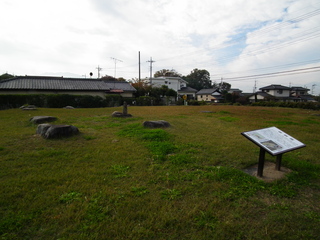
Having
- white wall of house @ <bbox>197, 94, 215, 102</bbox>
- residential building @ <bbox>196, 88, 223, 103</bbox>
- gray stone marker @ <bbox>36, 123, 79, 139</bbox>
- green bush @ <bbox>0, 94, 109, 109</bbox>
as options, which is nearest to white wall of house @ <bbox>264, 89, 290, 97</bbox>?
residential building @ <bbox>196, 88, 223, 103</bbox>

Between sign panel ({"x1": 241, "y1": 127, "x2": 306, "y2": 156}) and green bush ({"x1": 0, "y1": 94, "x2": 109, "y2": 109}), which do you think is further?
green bush ({"x1": 0, "y1": 94, "x2": 109, "y2": 109})

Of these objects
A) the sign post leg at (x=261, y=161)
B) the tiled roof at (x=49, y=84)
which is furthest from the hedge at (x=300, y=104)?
the sign post leg at (x=261, y=161)

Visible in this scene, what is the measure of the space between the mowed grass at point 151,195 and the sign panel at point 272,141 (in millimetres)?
577

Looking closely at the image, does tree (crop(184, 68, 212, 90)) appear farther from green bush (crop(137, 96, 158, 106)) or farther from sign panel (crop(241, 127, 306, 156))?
sign panel (crop(241, 127, 306, 156))

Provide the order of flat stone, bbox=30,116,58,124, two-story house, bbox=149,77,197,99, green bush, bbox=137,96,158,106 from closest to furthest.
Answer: flat stone, bbox=30,116,58,124
green bush, bbox=137,96,158,106
two-story house, bbox=149,77,197,99

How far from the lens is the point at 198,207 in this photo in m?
2.61

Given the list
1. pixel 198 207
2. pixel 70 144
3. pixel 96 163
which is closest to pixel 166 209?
pixel 198 207

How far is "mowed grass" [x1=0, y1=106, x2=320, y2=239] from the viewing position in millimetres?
2195

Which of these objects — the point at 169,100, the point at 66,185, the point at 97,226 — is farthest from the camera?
the point at 169,100

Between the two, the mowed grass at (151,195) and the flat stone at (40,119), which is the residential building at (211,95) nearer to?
the flat stone at (40,119)

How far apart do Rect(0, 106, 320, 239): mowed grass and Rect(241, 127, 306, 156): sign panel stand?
22.7 inches

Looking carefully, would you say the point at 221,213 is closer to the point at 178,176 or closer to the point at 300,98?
the point at 178,176

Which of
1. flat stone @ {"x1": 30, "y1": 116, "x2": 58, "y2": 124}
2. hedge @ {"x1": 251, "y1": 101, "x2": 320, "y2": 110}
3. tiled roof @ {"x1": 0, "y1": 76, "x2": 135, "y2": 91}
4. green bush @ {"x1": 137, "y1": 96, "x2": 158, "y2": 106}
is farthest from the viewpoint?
green bush @ {"x1": 137, "y1": 96, "x2": 158, "y2": 106}

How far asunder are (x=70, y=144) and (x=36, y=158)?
1139 millimetres
